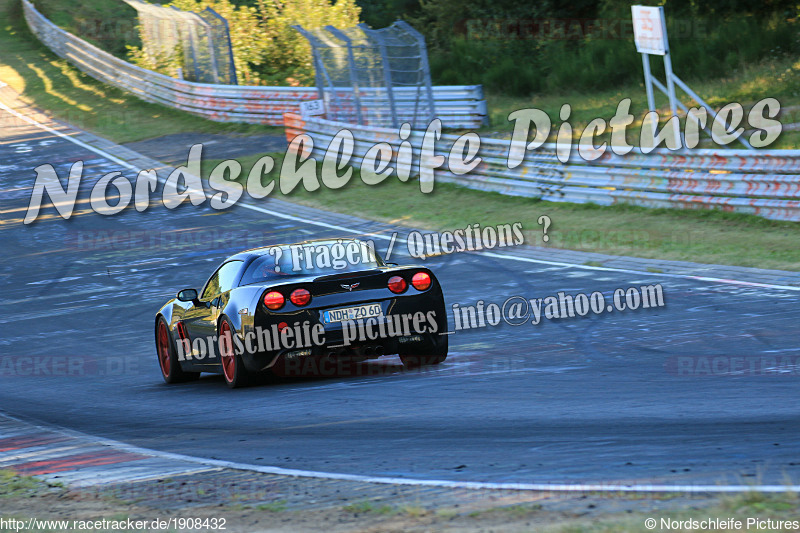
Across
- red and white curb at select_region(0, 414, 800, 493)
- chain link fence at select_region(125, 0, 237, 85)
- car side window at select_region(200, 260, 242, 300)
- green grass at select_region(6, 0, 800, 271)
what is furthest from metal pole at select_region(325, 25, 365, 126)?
red and white curb at select_region(0, 414, 800, 493)

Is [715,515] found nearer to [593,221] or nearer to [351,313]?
[351,313]

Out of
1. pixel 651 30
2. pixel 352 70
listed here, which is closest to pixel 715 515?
pixel 651 30

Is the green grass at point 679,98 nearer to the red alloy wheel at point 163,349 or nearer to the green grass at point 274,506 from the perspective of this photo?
the red alloy wheel at point 163,349

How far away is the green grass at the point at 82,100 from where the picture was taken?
32.6 meters

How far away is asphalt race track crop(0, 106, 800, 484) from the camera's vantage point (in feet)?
19.1

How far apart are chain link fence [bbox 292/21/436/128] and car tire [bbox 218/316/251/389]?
16101 millimetres

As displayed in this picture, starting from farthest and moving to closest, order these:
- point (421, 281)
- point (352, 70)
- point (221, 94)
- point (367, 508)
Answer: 1. point (221, 94)
2. point (352, 70)
3. point (421, 281)
4. point (367, 508)

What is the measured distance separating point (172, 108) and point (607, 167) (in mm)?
19878

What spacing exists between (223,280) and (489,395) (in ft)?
9.90

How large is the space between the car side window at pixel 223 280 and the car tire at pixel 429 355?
161cm

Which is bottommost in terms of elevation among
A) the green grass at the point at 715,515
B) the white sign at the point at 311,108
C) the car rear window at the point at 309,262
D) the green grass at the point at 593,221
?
the green grass at the point at 593,221

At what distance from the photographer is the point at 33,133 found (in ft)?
109

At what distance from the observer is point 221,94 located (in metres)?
32.6

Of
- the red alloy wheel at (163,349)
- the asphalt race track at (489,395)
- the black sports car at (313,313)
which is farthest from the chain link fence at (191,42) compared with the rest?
the black sports car at (313,313)
